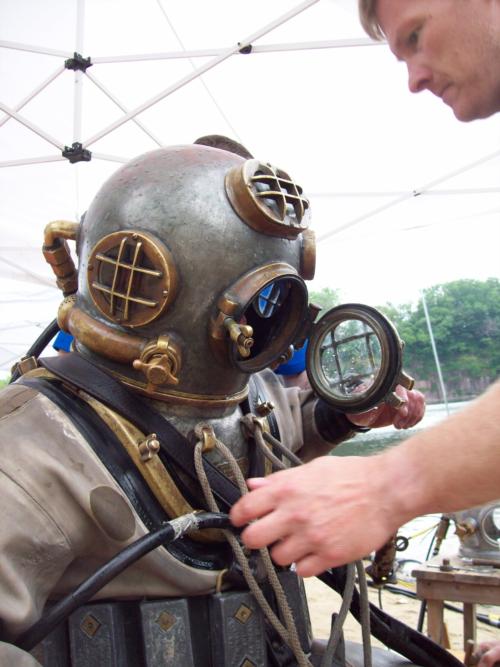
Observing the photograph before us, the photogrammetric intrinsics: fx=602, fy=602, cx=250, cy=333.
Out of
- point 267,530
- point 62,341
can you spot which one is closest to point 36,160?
point 62,341

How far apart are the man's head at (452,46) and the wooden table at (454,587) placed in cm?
184

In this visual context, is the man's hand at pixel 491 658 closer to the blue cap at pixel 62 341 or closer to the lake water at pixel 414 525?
the blue cap at pixel 62 341

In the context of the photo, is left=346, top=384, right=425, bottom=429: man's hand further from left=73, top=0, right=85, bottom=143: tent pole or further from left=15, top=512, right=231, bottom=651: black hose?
left=73, top=0, right=85, bottom=143: tent pole

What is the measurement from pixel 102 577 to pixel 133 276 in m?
0.50

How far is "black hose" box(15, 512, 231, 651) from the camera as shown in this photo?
0.84 m

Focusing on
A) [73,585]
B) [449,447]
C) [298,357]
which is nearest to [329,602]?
[298,357]

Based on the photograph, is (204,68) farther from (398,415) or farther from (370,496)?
(370,496)

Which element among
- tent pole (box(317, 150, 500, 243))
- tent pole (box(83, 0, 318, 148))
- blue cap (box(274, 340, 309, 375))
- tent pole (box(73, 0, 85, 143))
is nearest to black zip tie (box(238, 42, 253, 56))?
tent pole (box(83, 0, 318, 148))

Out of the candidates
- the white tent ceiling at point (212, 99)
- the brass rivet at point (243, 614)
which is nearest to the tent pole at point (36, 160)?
the white tent ceiling at point (212, 99)

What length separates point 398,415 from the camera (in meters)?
1.44

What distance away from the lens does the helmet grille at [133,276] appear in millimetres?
1069

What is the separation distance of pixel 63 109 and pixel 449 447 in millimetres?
4268

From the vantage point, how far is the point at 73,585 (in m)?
1.02

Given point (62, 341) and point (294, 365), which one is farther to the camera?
point (62, 341)
